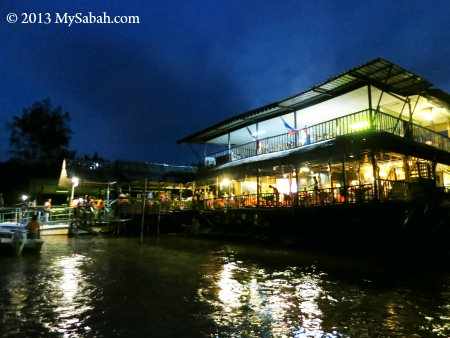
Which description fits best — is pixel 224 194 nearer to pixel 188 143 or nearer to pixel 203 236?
pixel 203 236

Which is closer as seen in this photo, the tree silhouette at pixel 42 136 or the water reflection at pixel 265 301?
the water reflection at pixel 265 301

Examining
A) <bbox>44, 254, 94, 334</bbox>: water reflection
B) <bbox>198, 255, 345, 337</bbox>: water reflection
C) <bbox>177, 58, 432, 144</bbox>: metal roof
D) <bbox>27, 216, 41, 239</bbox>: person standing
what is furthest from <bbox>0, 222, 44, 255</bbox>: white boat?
<bbox>177, 58, 432, 144</bbox>: metal roof

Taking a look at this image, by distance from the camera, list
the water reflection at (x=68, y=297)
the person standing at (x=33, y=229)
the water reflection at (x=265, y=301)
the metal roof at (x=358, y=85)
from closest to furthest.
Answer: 1. the water reflection at (x=265, y=301)
2. the water reflection at (x=68, y=297)
3. the metal roof at (x=358, y=85)
4. the person standing at (x=33, y=229)

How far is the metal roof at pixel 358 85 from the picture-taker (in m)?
14.1

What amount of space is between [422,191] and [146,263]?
1152cm

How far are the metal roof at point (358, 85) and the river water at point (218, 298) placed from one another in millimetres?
7635

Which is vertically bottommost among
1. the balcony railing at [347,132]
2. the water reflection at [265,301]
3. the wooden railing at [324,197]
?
the water reflection at [265,301]

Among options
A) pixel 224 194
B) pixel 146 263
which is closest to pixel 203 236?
pixel 224 194

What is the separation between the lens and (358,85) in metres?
15.4

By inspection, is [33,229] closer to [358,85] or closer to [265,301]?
[265,301]

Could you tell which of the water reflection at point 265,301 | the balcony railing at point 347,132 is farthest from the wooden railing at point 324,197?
the water reflection at point 265,301

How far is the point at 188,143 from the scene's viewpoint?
27375 mm

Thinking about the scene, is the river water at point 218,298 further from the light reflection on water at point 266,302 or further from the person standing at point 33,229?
the person standing at point 33,229

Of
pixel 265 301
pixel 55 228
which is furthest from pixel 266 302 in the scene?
pixel 55 228
